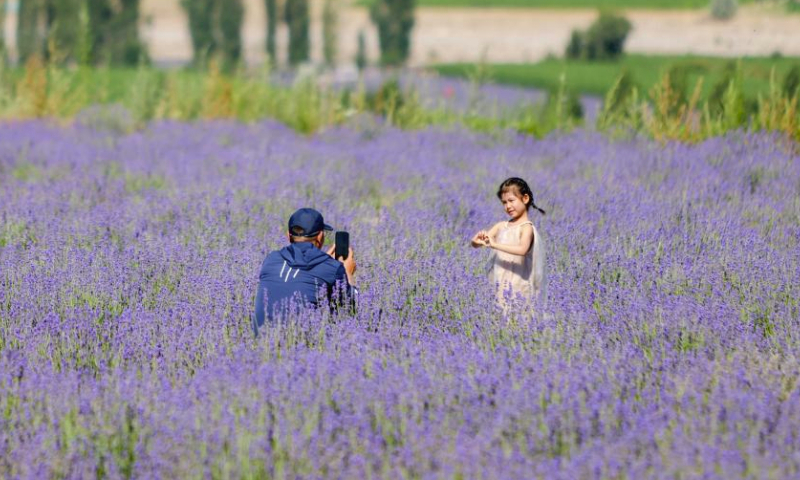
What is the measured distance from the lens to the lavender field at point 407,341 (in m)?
2.88

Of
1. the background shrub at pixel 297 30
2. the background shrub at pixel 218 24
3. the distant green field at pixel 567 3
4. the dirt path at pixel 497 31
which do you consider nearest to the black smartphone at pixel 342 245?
the background shrub at pixel 218 24

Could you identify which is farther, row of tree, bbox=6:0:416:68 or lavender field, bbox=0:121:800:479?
row of tree, bbox=6:0:416:68

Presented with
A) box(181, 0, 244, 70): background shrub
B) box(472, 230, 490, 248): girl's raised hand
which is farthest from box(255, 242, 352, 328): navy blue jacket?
box(181, 0, 244, 70): background shrub

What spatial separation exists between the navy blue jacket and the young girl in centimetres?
64

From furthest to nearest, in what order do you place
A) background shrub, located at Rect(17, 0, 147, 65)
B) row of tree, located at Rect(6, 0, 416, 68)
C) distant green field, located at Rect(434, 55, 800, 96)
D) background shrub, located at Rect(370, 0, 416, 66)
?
1. background shrub, located at Rect(370, 0, 416, 66)
2. background shrub, located at Rect(17, 0, 147, 65)
3. row of tree, located at Rect(6, 0, 416, 68)
4. distant green field, located at Rect(434, 55, 800, 96)

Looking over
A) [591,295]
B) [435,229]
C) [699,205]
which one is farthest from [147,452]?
[699,205]

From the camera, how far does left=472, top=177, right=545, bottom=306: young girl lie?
426 cm

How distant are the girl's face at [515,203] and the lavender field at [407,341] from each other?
13.9 inches

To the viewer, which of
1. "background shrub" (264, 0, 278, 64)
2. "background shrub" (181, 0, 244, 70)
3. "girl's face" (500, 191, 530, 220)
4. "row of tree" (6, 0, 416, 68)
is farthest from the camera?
"background shrub" (264, 0, 278, 64)

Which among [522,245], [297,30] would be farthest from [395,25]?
[522,245]

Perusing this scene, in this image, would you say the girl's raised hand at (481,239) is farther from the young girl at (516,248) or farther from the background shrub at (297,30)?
the background shrub at (297,30)

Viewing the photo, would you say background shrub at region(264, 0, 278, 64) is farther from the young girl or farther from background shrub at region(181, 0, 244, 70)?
the young girl

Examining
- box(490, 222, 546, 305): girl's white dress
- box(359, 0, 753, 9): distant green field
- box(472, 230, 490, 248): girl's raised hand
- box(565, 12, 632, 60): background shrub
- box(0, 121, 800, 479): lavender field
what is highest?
box(359, 0, 753, 9): distant green field

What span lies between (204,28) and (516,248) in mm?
36530
